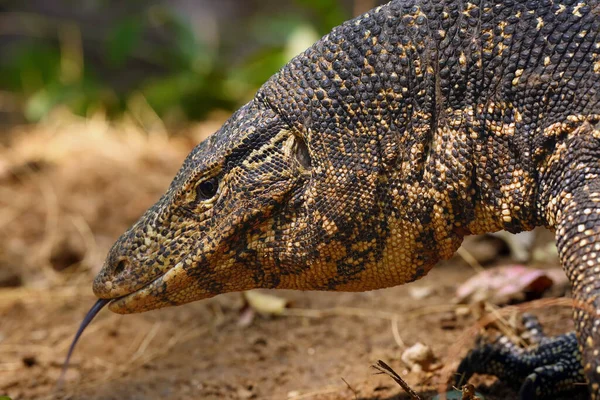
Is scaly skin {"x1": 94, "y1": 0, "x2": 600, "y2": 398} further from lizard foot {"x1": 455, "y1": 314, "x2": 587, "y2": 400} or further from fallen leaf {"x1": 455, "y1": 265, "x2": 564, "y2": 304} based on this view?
fallen leaf {"x1": 455, "y1": 265, "x2": 564, "y2": 304}

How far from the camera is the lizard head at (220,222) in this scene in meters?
2.74

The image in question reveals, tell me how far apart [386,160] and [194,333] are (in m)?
2.20

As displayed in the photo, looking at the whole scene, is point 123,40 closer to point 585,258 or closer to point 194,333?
point 194,333

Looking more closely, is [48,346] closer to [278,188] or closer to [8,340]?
[8,340]

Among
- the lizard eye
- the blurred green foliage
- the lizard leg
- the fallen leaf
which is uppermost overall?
the blurred green foliage

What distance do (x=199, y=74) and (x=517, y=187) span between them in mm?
7247

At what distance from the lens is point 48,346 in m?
4.50

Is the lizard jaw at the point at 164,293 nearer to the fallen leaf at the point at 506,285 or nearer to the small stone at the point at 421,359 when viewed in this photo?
the small stone at the point at 421,359

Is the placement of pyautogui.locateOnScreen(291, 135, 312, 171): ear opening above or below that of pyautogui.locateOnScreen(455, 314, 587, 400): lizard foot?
above

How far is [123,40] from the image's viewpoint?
30.8ft

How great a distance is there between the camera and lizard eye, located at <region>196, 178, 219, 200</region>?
9.26ft

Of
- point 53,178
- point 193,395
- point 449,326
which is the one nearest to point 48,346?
point 193,395

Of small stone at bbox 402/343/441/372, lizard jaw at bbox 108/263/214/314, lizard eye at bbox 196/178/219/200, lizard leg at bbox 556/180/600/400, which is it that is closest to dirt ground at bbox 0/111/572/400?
small stone at bbox 402/343/441/372

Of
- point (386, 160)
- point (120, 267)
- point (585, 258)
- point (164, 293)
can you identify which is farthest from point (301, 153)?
point (585, 258)
